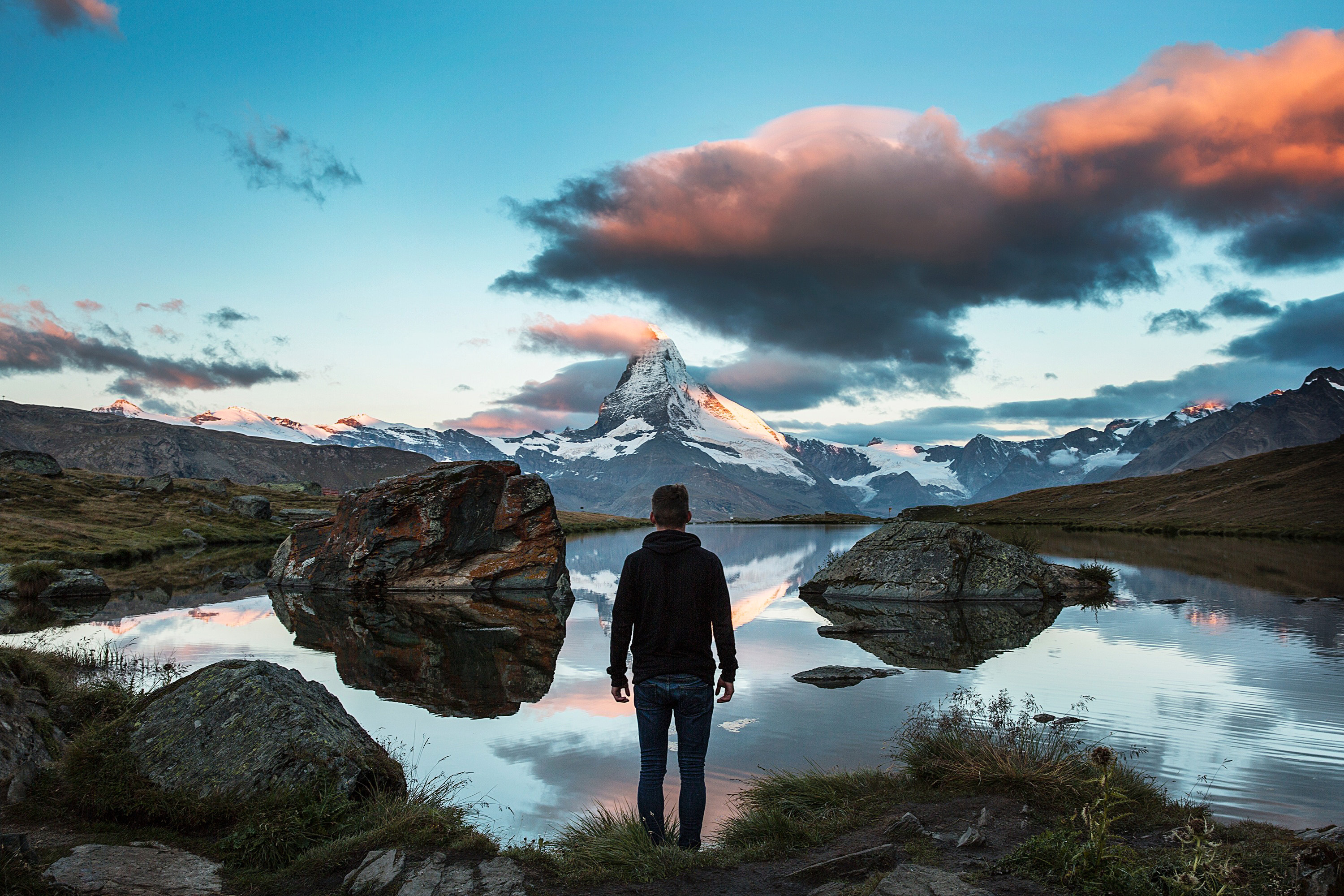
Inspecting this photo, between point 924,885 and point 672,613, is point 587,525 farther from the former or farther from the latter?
point 924,885

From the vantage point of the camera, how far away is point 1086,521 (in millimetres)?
115688

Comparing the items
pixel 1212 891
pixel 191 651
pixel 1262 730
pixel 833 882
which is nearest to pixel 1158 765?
pixel 1262 730

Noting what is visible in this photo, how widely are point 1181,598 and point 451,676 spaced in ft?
95.7

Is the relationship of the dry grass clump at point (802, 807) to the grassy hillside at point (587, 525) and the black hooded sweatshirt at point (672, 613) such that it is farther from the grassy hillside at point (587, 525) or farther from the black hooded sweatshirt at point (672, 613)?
the grassy hillside at point (587, 525)

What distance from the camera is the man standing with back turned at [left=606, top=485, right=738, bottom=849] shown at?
27.1 ft

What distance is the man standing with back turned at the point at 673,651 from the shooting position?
8.27 m

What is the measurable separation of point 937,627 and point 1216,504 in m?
111

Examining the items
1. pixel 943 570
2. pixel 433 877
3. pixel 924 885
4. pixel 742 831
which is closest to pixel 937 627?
pixel 943 570

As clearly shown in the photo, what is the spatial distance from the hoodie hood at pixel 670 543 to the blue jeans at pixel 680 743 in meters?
1.40

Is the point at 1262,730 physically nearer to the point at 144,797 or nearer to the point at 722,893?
the point at 722,893

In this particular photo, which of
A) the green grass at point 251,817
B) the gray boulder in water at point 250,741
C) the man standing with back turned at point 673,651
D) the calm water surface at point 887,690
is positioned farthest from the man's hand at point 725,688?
the gray boulder in water at point 250,741

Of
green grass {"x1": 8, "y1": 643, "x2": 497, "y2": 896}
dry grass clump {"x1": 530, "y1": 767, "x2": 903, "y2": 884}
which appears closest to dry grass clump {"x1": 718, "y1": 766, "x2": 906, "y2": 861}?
dry grass clump {"x1": 530, "y1": 767, "x2": 903, "y2": 884}

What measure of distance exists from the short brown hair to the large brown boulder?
3152cm

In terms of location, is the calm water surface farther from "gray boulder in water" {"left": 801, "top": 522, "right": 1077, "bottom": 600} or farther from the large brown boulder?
the large brown boulder
